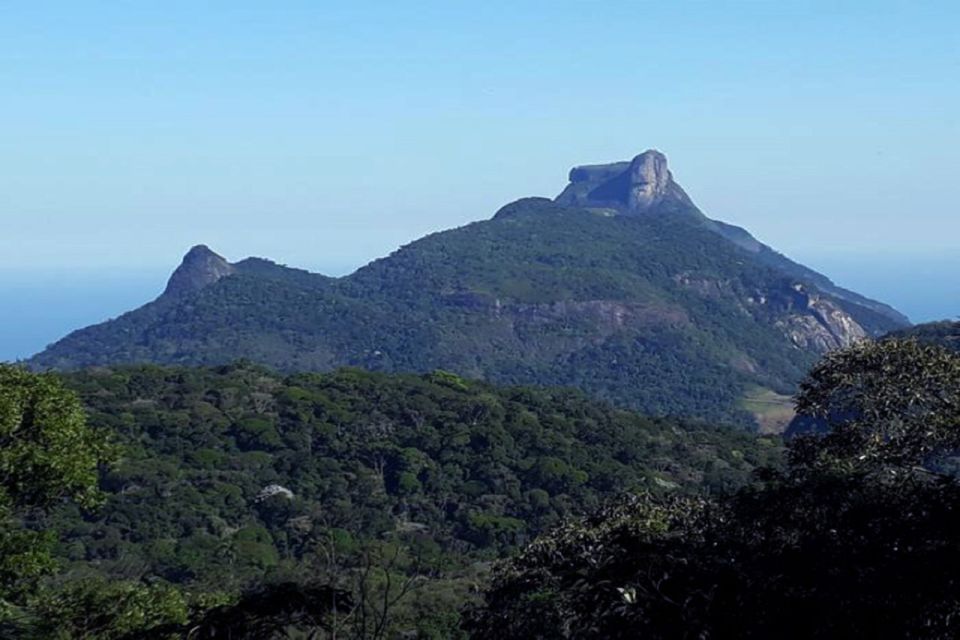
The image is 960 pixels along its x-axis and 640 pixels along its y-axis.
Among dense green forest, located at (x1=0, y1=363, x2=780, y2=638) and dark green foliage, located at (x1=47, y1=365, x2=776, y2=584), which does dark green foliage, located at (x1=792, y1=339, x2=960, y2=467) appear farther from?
dark green foliage, located at (x1=47, y1=365, x2=776, y2=584)

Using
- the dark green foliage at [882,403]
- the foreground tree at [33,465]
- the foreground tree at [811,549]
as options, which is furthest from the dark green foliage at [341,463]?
the dark green foliage at [882,403]

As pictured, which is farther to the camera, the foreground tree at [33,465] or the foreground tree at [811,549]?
the foreground tree at [33,465]

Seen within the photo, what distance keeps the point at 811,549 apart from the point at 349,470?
231 ft

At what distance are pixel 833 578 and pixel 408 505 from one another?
213 feet

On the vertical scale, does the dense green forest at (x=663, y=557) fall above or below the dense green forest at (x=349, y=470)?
above

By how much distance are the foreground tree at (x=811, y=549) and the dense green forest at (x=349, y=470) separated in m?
22.8

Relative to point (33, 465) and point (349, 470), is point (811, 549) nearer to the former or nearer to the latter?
point (33, 465)

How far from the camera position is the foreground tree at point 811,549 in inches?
504

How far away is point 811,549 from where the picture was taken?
14961mm

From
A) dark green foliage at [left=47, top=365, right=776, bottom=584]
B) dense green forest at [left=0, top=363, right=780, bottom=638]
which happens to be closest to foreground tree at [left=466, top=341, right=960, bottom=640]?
dense green forest at [left=0, top=363, right=780, bottom=638]

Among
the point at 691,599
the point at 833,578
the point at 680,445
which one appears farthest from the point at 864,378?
the point at 680,445

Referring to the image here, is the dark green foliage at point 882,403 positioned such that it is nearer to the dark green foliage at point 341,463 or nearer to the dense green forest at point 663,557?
the dense green forest at point 663,557

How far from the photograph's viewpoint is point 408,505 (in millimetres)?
77188

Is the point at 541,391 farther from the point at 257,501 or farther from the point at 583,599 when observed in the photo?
the point at 583,599
